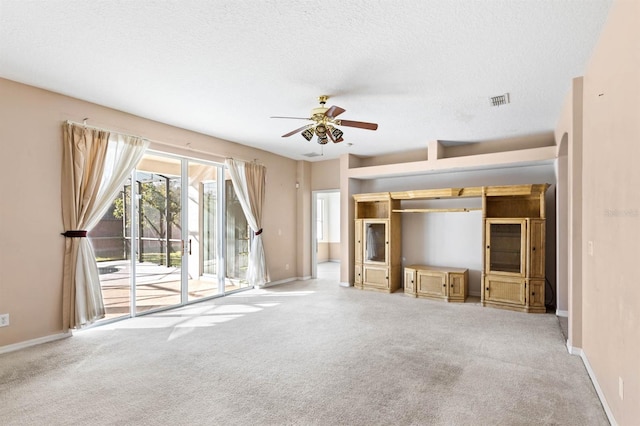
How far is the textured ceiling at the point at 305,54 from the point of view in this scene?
2365 millimetres

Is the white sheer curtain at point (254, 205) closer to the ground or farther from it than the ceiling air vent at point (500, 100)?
closer to the ground

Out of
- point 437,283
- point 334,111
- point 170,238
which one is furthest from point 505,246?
point 170,238

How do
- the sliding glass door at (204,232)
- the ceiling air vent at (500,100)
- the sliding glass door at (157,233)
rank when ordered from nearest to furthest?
1. the ceiling air vent at (500,100)
2. the sliding glass door at (157,233)
3. the sliding glass door at (204,232)

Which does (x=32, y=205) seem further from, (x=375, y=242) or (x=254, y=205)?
(x=375, y=242)

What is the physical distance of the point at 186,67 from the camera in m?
3.22

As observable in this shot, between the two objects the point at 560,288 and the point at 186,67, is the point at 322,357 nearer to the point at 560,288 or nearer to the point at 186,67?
the point at 186,67

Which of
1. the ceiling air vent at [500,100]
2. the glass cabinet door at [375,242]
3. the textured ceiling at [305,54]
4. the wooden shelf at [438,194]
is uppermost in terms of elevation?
the textured ceiling at [305,54]

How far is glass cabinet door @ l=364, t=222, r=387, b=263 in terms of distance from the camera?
6.62m

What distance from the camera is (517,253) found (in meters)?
5.29

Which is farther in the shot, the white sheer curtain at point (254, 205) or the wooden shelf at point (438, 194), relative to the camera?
the white sheer curtain at point (254, 205)

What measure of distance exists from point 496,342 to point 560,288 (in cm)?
201

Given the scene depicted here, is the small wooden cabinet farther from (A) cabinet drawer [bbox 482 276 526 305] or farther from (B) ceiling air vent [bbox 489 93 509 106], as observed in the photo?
(B) ceiling air vent [bbox 489 93 509 106]

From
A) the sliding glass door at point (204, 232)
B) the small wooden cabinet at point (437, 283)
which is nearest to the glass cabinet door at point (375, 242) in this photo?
the small wooden cabinet at point (437, 283)

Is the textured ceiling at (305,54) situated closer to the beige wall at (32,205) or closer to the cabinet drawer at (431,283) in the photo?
the beige wall at (32,205)
